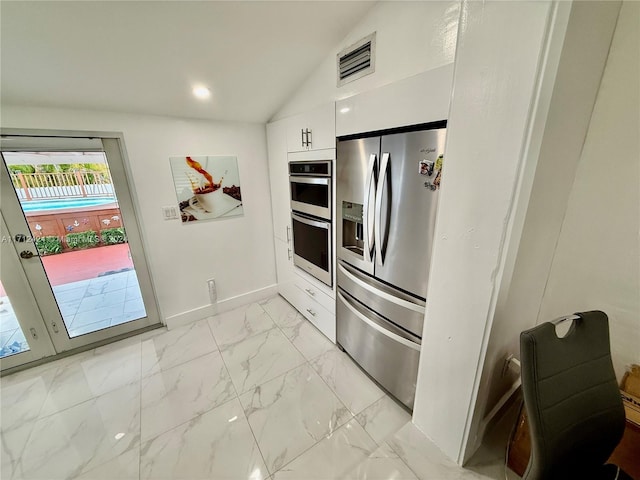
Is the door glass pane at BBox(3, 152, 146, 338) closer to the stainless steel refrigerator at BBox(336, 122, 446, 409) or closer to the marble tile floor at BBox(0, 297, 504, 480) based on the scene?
the marble tile floor at BBox(0, 297, 504, 480)

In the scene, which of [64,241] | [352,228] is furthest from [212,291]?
[352,228]

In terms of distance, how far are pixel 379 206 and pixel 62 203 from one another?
2.54 meters

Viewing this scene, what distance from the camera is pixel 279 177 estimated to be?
254cm

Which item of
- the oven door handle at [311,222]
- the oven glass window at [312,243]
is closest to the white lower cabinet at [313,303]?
the oven glass window at [312,243]

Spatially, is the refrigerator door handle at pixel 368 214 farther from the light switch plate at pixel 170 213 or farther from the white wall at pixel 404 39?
the light switch plate at pixel 170 213

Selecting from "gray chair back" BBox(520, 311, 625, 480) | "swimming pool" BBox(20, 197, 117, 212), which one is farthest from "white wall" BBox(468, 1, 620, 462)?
"swimming pool" BBox(20, 197, 117, 212)

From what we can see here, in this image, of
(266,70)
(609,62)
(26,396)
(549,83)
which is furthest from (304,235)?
(26,396)

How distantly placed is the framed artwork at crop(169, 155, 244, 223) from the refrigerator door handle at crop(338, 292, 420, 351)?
1538 mm

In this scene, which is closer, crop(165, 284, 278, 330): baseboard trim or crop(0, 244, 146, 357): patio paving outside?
crop(0, 244, 146, 357): patio paving outside

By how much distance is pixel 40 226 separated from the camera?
1.99 metres

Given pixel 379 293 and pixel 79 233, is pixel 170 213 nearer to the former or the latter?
pixel 79 233

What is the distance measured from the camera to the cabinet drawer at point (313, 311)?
7.34ft

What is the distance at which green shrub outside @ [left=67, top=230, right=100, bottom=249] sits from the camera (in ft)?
7.06

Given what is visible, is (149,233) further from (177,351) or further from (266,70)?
(266,70)
